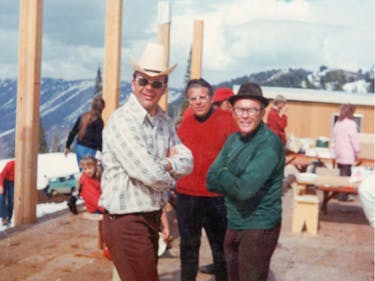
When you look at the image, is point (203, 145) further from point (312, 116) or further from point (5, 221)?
point (312, 116)

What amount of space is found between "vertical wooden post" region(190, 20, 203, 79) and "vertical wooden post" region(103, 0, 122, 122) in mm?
3713

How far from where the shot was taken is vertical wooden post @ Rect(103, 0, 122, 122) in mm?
6516

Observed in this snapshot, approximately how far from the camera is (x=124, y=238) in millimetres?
2938

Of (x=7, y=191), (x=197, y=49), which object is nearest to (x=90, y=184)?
(x=7, y=191)

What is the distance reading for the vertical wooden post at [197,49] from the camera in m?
10.2

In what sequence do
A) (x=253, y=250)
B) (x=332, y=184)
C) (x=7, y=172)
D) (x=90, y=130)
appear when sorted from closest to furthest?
1. (x=253, y=250)
2. (x=7, y=172)
3. (x=90, y=130)
4. (x=332, y=184)

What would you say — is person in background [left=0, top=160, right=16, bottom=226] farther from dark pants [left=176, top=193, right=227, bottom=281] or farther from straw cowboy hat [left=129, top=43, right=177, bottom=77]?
straw cowboy hat [left=129, top=43, right=177, bottom=77]

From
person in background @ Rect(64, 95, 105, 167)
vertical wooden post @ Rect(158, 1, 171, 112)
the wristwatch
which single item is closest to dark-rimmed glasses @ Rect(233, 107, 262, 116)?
the wristwatch

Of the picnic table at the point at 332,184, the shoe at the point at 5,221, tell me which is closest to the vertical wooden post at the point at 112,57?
the shoe at the point at 5,221

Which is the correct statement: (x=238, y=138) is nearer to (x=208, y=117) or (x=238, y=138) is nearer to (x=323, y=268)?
(x=208, y=117)

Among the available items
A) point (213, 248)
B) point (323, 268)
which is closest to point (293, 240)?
point (323, 268)

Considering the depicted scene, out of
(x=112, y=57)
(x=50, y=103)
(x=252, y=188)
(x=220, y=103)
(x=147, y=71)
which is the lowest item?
(x=252, y=188)

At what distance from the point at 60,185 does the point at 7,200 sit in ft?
7.89

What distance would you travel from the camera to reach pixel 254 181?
3.17 m
